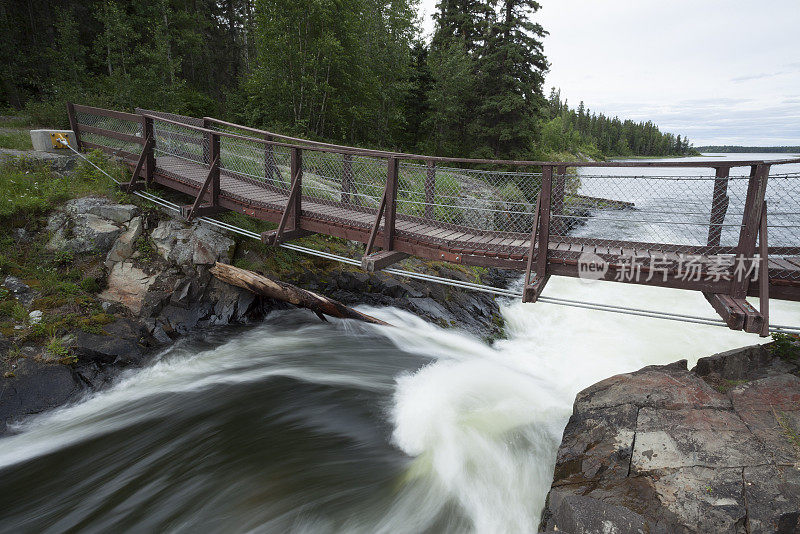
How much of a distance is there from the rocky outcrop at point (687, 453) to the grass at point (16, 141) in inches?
574

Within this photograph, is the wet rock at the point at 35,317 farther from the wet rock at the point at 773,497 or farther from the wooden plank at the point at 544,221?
the wet rock at the point at 773,497

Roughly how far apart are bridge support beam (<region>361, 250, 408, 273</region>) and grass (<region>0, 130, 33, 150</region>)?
11.2 m

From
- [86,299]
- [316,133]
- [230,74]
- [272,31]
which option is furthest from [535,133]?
[86,299]

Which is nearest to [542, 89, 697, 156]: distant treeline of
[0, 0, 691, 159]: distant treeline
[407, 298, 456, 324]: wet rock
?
[0, 0, 691, 159]: distant treeline

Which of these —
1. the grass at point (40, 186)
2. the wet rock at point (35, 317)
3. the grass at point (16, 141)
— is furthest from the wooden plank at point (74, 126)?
the wet rock at point (35, 317)

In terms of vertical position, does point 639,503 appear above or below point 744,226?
below

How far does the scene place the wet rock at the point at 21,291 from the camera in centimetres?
703

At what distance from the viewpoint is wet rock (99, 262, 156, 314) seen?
303 inches

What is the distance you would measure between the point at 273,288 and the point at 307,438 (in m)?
3.22

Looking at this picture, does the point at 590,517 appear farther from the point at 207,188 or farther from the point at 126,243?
the point at 126,243

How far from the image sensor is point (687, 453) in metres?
4.32

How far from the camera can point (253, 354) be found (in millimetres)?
7719

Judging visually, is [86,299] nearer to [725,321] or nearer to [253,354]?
[253,354]

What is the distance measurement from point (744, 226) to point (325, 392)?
585 cm
